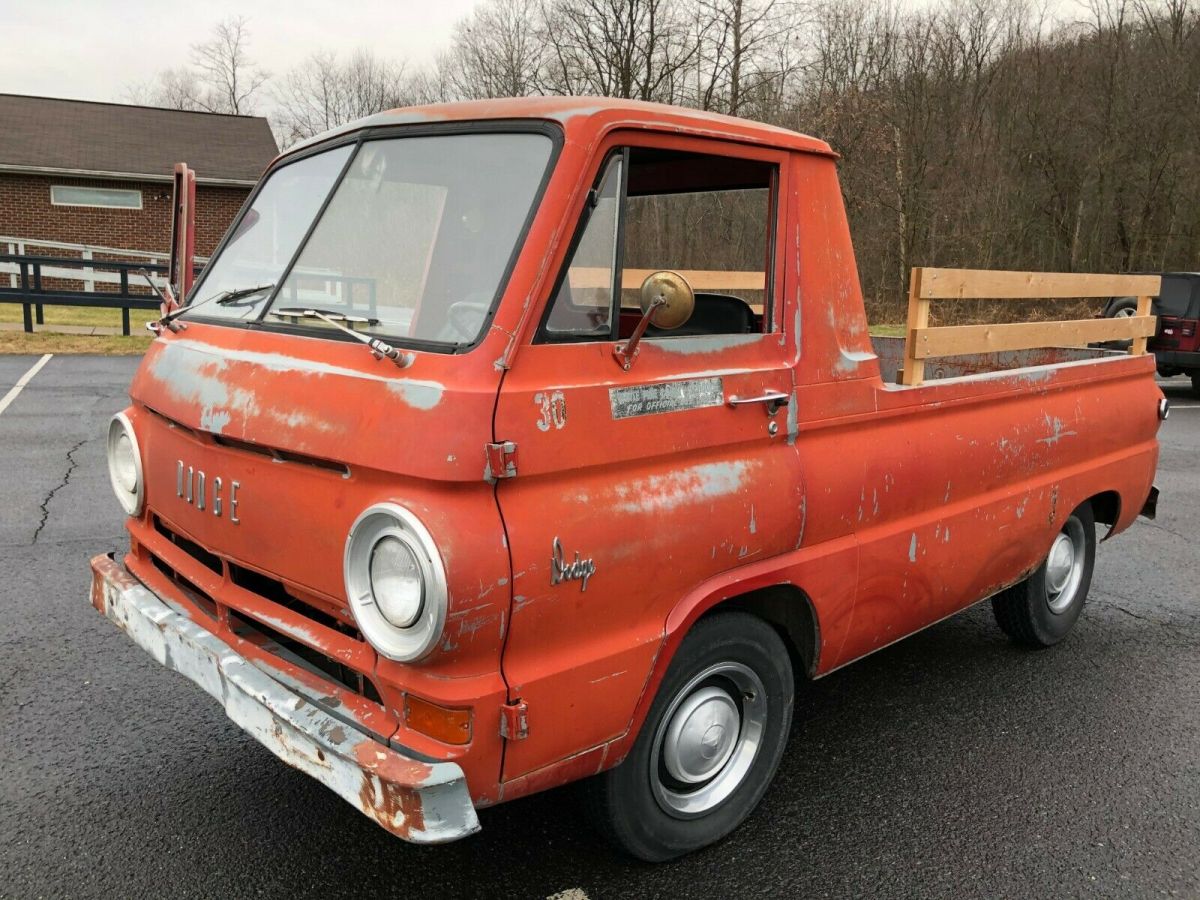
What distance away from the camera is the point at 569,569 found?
7.25 ft

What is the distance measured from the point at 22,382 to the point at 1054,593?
36.2 feet

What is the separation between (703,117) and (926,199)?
24.1 m

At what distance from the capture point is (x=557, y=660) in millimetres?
2234

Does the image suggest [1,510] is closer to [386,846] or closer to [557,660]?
[386,846]

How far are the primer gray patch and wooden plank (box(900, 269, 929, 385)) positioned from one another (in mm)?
1127

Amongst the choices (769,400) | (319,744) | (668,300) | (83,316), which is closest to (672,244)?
(769,400)

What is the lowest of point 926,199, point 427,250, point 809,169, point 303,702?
point 303,702

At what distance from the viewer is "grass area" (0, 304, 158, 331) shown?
1742cm

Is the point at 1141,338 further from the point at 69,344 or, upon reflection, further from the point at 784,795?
the point at 69,344

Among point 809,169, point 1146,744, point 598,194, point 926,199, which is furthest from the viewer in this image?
point 926,199

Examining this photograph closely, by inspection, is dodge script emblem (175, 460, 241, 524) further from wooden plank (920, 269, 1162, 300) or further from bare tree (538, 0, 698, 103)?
bare tree (538, 0, 698, 103)

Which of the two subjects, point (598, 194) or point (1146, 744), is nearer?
point (598, 194)

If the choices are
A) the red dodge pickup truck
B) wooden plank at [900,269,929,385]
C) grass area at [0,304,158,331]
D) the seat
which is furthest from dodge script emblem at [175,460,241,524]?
grass area at [0,304,158,331]

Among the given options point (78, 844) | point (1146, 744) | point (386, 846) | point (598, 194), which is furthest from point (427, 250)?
point (1146, 744)
